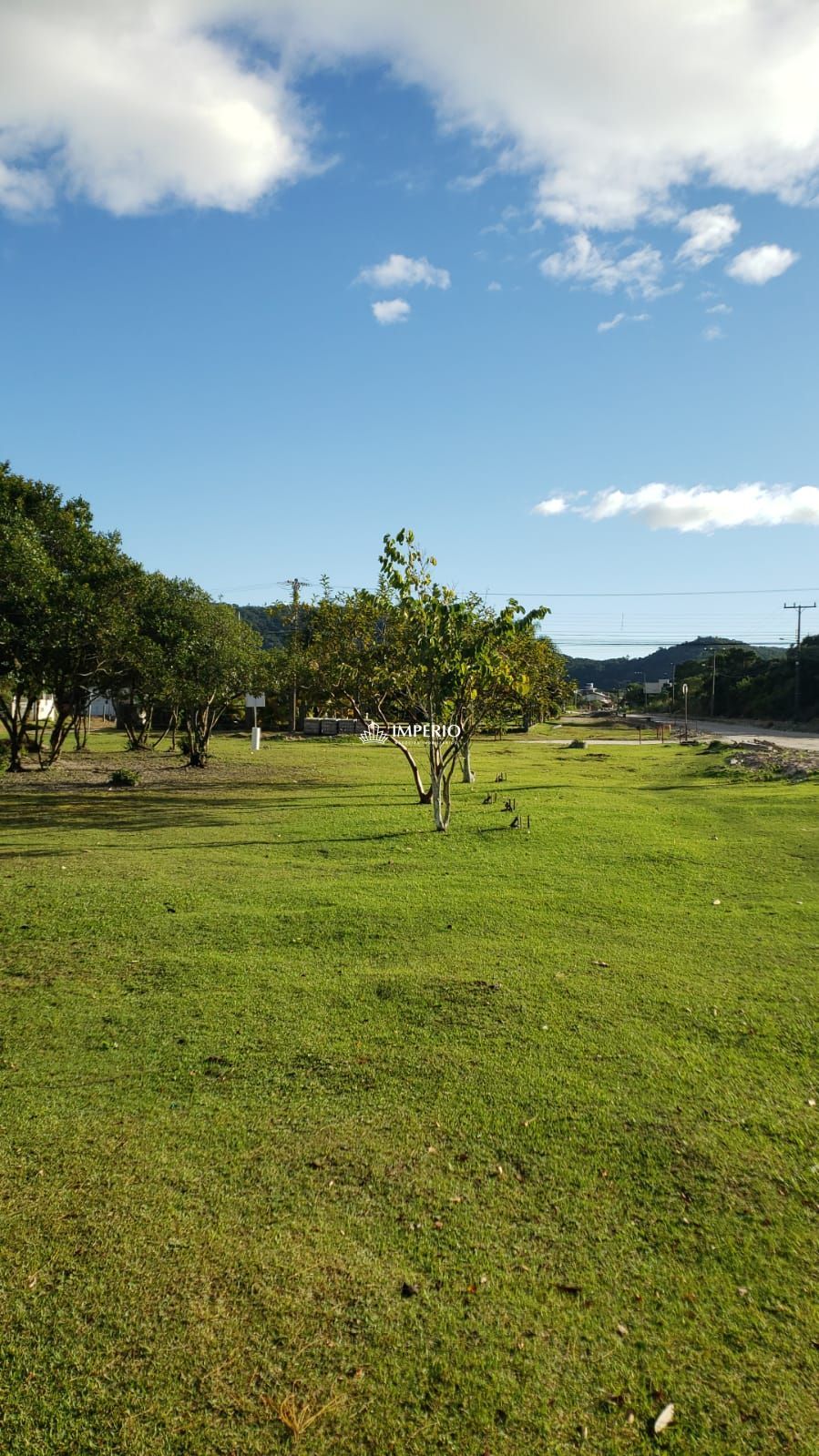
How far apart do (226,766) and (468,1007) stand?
83.3ft

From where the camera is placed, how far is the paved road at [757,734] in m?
43.2

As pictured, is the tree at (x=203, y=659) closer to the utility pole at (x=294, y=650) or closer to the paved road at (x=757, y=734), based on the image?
the utility pole at (x=294, y=650)

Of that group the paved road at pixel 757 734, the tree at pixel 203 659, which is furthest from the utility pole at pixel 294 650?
the paved road at pixel 757 734

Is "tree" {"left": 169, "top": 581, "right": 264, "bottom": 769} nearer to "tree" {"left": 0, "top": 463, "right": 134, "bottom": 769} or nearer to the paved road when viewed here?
"tree" {"left": 0, "top": 463, "right": 134, "bottom": 769}

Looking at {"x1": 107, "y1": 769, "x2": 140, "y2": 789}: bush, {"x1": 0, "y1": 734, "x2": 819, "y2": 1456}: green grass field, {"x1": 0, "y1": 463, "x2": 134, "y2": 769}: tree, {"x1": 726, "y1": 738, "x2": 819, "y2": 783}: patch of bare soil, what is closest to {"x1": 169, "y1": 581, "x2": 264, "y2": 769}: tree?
{"x1": 0, "y1": 463, "x2": 134, "y2": 769}: tree

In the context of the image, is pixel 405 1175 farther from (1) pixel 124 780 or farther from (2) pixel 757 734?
(2) pixel 757 734

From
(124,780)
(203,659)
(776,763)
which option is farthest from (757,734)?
(124,780)

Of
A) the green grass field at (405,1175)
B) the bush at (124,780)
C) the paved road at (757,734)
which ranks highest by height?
the paved road at (757,734)

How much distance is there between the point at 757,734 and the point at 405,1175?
55339 mm

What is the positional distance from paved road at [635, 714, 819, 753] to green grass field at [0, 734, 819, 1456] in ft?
112

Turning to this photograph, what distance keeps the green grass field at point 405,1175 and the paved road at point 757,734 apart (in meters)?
34.1

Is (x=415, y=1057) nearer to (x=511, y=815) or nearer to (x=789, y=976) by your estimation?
(x=789, y=976)

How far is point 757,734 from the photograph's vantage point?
2146 inches

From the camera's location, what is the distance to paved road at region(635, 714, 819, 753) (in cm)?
4322
